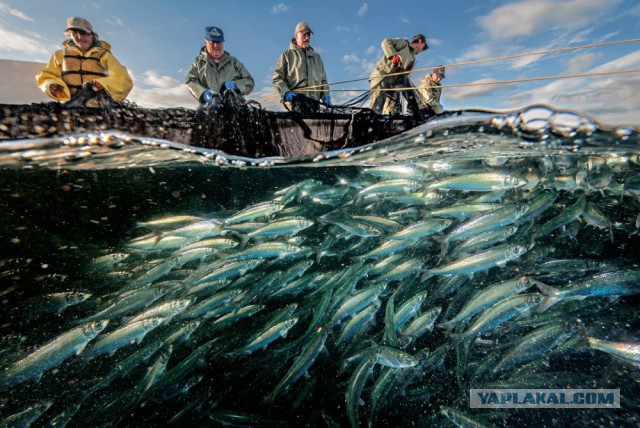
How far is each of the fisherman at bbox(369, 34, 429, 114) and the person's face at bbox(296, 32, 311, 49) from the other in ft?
7.10

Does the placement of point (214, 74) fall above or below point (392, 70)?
below

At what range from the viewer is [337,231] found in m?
5.68

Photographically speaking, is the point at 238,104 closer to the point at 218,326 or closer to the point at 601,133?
the point at 218,326

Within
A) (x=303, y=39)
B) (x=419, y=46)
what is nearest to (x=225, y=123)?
(x=303, y=39)

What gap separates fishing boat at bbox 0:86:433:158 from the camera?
18.9 feet

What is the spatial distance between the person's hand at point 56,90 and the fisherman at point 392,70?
25.9ft

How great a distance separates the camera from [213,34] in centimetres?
767

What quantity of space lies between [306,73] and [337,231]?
16.1ft

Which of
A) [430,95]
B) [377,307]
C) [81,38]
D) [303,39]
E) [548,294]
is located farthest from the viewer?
[430,95]

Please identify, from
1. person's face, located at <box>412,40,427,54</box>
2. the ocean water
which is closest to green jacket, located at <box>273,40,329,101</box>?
the ocean water

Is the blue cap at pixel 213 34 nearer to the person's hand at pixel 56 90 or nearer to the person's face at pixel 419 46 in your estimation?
the person's hand at pixel 56 90

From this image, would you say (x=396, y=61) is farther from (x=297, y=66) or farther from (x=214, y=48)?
(x=214, y=48)

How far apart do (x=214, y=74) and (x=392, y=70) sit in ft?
16.4

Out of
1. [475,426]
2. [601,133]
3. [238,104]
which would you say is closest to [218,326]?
[475,426]
